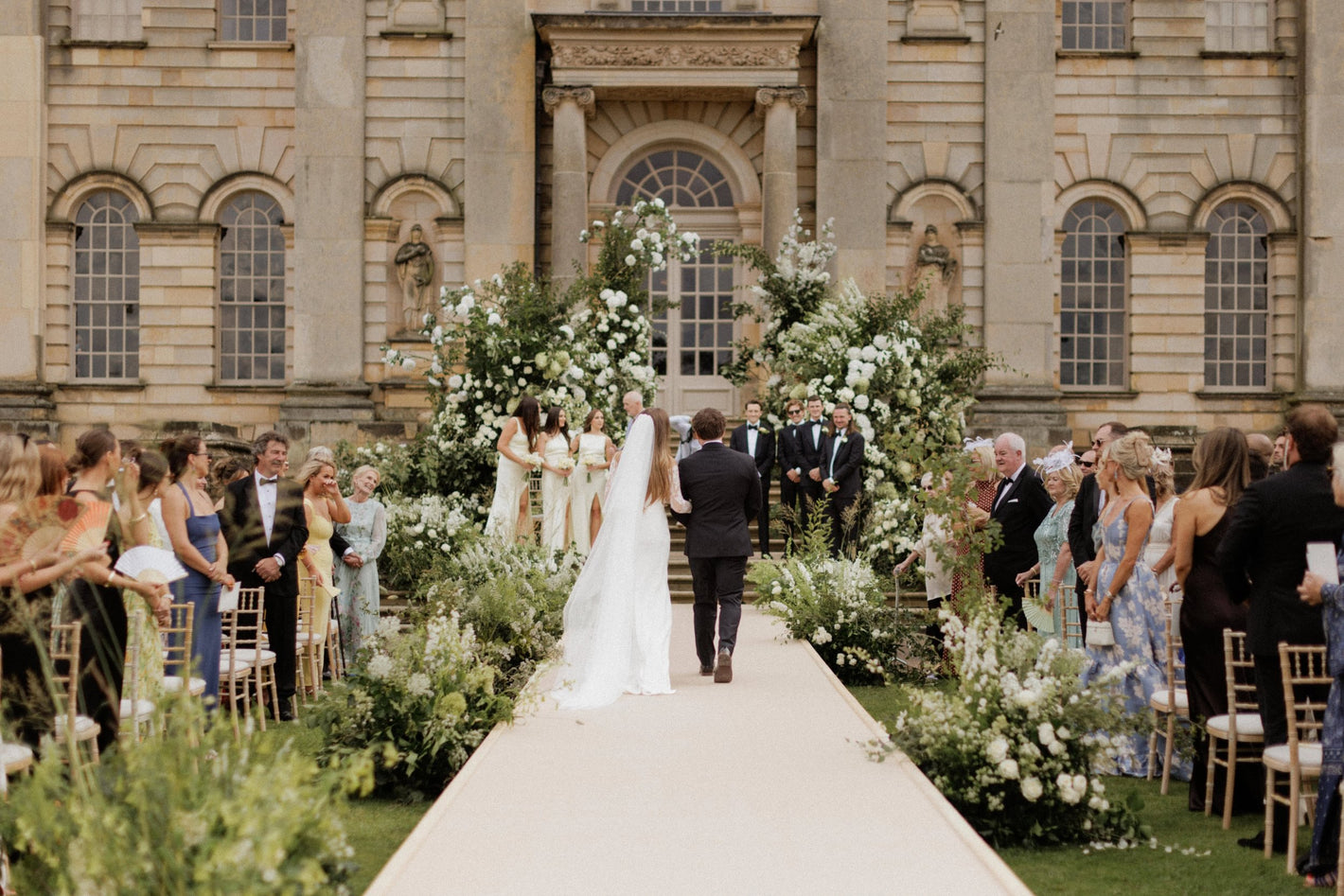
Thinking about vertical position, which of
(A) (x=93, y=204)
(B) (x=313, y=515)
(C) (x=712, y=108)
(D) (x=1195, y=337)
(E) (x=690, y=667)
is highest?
(C) (x=712, y=108)

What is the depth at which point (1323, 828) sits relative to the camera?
21.4 ft

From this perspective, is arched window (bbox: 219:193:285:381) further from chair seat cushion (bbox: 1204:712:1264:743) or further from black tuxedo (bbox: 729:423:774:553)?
chair seat cushion (bbox: 1204:712:1264:743)

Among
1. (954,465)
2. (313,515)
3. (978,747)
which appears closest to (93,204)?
(313,515)

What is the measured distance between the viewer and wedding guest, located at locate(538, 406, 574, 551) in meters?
16.5

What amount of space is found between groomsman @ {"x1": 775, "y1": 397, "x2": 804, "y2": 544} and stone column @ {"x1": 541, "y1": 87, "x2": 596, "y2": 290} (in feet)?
18.1

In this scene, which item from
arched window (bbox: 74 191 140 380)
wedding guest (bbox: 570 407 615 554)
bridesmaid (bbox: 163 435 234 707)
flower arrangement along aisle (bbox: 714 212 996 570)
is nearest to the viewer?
bridesmaid (bbox: 163 435 234 707)

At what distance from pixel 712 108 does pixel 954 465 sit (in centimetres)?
1310

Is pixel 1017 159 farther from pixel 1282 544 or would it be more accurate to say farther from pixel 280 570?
pixel 1282 544

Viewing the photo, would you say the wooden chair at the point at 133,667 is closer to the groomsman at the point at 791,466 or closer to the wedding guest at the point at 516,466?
the wedding guest at the point at 516,466

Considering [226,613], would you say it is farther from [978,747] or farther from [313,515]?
[978,747]

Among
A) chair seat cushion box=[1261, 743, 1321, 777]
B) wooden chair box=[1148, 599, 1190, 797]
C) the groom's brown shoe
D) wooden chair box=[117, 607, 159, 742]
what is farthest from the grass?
wooden chair box=[117, 607, 159, 742]

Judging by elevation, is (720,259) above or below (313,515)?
above

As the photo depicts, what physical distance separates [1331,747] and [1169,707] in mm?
2158

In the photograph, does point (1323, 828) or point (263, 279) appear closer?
point (1323, 828)
